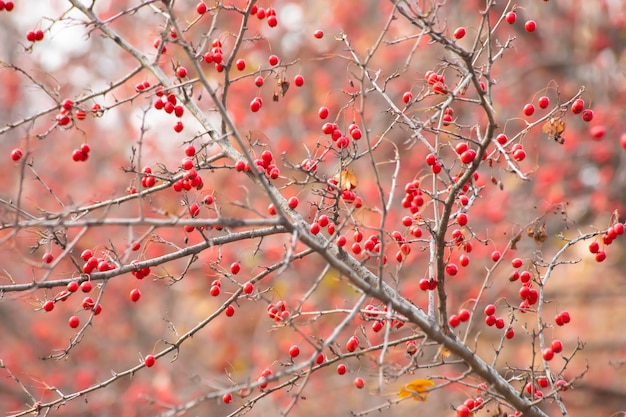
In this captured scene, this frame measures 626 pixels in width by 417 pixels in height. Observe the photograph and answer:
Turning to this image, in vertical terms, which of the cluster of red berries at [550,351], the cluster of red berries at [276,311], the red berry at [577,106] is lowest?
the cluster of red berries at [276,311]

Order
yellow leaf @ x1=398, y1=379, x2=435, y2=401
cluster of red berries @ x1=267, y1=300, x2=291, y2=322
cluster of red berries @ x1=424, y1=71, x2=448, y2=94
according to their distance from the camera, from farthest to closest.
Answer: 1. cluster of red berries @ x1=267, y1=300, x2=291, y2=322
2. cluster of red berries @ x1=424, y1=71, x2=448, y2=94
3. yellow leaf @ x1=398, y1=379, x2=435, y2=401

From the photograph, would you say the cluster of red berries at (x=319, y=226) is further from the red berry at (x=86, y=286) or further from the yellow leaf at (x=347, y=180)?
the red berry at (x=86, y=286)

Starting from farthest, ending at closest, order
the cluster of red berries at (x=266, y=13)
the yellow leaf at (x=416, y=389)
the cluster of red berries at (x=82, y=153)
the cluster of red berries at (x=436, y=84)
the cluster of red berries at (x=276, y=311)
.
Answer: the cluster of red berries at (x=266, y=13) → the cluster of red berries at (x=82, y=153) → the cluster of red berries at (x=276, y=311) → the cluster of red berries at (x=436, y=84) → the yellow leaf at (x=416, y=389)

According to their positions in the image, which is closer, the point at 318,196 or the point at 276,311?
the point at 276,311

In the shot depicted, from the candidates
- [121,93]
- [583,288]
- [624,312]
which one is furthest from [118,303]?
[624,312]

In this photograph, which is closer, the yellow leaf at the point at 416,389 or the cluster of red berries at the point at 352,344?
the yellow leaf at the point at 416,389

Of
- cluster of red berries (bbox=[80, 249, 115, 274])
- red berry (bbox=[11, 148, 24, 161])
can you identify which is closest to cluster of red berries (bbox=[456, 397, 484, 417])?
cluster of red berries (bbox=[80, 249, 115, 274])

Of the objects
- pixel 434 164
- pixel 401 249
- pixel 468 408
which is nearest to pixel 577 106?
pixel 434 164

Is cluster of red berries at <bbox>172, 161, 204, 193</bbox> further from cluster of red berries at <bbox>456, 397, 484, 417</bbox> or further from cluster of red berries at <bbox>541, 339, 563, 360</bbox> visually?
cluster of red berries at <bbox>541, 339, 563, 360</bbox>

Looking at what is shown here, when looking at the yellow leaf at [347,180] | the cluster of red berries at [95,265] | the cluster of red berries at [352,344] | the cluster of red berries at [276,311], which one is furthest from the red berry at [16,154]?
the cluster of red berries at [352,344]

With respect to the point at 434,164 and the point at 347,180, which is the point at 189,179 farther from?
the point at 434,164

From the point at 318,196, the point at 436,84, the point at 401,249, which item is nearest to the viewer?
the point at 436,84

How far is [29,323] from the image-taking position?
35.4 ft

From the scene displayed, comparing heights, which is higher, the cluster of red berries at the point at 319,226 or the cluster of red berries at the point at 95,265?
the cluster of red berries at the point at 319,226
